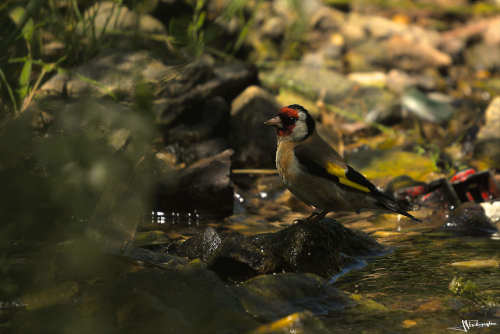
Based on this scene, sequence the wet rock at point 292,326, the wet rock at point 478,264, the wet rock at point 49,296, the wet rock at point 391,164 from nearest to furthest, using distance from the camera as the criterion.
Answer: the wet rock at point 292,326, the wet rock at point 49,296, the wet rock at point 478,264, the wet rock at point 391,164

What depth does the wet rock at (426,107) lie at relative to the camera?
313 inches

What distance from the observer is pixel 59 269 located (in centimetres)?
217

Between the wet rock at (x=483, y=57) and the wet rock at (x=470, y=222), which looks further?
the wet rock at (x=483, y=57)

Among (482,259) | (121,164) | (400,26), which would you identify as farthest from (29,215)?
(400,26)

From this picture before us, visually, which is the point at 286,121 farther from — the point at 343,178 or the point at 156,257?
the point at 156,257

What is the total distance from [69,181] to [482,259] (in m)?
2.99

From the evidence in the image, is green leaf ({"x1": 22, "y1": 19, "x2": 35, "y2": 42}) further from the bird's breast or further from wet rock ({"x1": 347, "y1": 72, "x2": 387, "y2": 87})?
wet rock ({"x1": 347, "y1": 72, "x2": 387, "y2": 87})

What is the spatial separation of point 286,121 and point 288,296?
1.53 m

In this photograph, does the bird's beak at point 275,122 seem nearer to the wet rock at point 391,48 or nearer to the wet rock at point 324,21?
the wet rock at point 391,48

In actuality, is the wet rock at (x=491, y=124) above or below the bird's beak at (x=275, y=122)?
below

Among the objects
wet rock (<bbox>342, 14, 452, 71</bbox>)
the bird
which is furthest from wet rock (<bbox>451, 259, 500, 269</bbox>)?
wet rock (<bbox>342, 14, 452, 71</bbox>)

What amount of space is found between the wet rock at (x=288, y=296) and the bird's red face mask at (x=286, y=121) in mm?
1286

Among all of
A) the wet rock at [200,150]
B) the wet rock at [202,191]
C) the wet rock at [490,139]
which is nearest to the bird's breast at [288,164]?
the wet rock at [202,191]

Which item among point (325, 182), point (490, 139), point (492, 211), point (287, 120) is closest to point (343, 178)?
point (325, 182)
